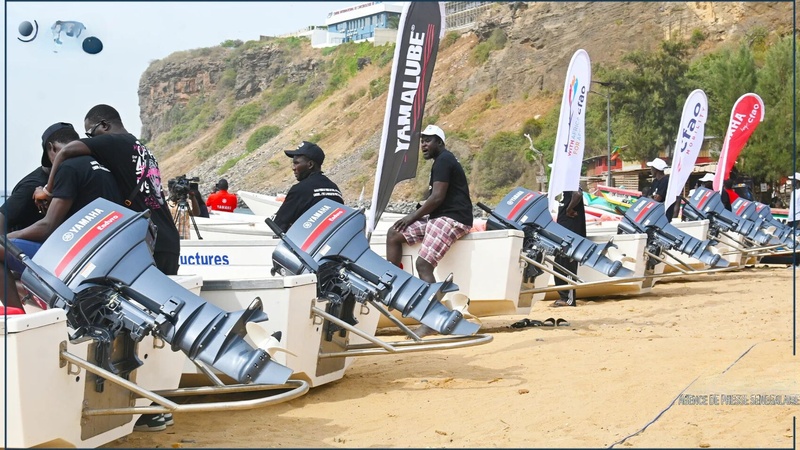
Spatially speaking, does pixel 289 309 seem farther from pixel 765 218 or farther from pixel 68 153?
pixel 765 218

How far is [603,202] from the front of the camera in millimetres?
22203

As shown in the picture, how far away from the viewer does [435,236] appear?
847cm

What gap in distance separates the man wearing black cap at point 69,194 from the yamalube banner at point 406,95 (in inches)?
94.2

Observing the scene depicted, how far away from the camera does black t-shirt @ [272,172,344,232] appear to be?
22.4ft

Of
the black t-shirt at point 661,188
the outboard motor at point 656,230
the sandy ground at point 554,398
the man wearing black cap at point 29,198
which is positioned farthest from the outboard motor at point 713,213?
the man wearing black cap at point 29,198

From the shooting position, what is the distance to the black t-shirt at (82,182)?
16.8ft

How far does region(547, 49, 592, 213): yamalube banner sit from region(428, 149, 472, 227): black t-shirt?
2.13 m

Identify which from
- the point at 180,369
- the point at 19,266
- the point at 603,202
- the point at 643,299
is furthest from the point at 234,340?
the point at 603,202

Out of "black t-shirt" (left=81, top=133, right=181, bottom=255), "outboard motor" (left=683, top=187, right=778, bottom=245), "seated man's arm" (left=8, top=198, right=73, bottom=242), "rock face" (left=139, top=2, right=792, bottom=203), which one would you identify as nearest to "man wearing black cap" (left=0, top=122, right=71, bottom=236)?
"black t-shirt" (left=81, top=133, right=181, bottom=255)

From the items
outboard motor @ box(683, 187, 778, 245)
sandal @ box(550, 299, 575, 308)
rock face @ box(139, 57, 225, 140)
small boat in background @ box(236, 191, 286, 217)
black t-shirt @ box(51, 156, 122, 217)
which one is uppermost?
black t-shirt @ box(51, 156, 122, 217)

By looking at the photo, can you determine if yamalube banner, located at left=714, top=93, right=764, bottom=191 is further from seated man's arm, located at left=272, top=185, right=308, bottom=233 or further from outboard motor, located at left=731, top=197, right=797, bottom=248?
seated man's arm, located at left=272, top=185, right=308, bottom=233

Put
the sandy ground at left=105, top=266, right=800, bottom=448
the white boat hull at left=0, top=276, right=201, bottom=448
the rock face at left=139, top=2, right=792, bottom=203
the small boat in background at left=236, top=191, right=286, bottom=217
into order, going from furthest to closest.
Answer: the rock face at left=139, top=2, right=792, bottom=203 → the small boat in background at left=236, top=191, right=286, bottom=217 → the sandy ground at left=105, top=266, right=800, bottom=448 → the white boat hull at left=0, top=276, right=201, bottom=448

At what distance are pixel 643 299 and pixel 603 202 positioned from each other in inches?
399

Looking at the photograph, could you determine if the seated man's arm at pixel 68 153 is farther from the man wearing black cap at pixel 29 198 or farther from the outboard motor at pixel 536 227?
the outboard motor at pixel 536 227
